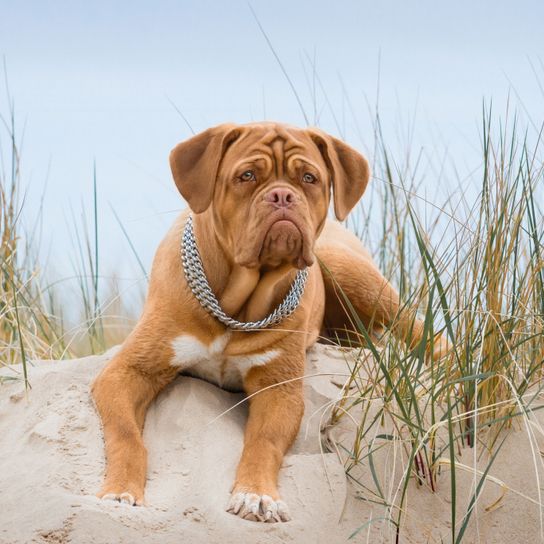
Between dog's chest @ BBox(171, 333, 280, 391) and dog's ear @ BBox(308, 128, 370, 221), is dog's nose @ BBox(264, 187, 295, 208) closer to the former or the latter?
dog's ear @ BBox(308, 128, 370, 221)

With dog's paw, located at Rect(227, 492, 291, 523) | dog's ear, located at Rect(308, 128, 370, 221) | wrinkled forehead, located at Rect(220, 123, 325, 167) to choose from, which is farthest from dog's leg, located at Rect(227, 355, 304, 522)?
wrinkled forehead, located at Rect(220, 123, 325, 167)

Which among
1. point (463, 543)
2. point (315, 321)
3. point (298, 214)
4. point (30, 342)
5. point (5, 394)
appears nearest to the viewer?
point (463, 543)

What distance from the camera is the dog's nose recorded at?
4359 millimetres

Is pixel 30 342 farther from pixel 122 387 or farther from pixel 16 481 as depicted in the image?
pixel 16 481

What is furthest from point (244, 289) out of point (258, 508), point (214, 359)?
point (258, 508)

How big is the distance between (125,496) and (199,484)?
351mm

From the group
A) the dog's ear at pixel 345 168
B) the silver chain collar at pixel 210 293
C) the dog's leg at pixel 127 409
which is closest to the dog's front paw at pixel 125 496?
the dog's leg at pixel 127 409

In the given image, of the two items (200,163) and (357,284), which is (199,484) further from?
(357,284)

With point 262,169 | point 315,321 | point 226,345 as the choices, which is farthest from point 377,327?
point 262,169

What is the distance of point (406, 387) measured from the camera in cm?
427

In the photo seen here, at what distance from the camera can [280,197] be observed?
4.37 m

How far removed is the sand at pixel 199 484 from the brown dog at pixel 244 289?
0.34ft

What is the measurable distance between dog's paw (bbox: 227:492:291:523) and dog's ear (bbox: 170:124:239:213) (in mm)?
1407

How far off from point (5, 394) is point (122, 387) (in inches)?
39.3
